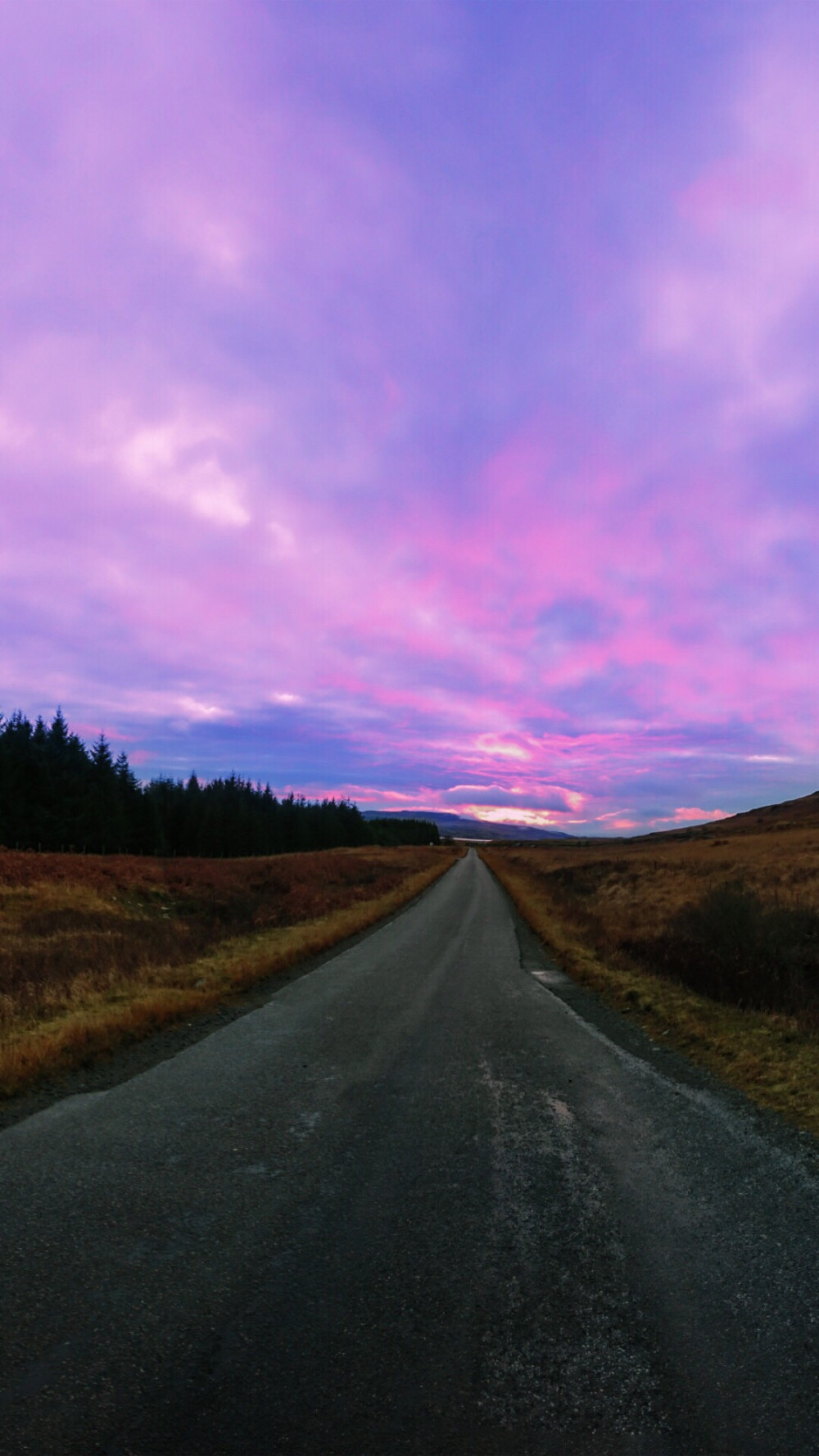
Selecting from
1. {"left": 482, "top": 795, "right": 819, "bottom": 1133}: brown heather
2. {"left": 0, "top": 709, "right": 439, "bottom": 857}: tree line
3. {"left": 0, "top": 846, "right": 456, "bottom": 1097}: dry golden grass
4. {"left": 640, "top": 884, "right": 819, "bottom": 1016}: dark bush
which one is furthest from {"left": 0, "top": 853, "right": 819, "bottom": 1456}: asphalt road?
{"left": 0, "top": 709, "right": 439, "bottom": 857}: tree line

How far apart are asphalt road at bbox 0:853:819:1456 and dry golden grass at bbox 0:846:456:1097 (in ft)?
7.37

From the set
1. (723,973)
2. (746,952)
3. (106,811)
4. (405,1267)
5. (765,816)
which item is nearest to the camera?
(405,1267)

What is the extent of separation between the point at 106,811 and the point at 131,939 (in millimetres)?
51046

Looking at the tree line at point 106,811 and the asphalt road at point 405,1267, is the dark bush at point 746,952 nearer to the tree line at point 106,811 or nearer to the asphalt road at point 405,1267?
the asphalt road at point 405,1267

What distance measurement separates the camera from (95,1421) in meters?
2.94

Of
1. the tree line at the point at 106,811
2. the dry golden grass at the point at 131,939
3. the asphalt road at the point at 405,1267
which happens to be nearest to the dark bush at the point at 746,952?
the asphalt road at the point at 405,1267

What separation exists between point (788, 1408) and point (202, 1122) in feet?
16.4

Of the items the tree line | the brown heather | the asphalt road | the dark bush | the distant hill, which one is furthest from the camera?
the distant hill

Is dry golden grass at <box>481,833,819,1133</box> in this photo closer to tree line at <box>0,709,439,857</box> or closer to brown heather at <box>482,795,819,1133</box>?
brown heather at <box>482,795,819,1133</box>

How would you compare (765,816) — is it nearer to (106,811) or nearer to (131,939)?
(106,811)

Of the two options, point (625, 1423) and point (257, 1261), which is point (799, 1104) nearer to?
point (625, 1423)

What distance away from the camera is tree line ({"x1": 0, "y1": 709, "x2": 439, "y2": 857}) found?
2210 inches

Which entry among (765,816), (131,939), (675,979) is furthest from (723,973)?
(765,816)

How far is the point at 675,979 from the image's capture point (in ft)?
44.6
